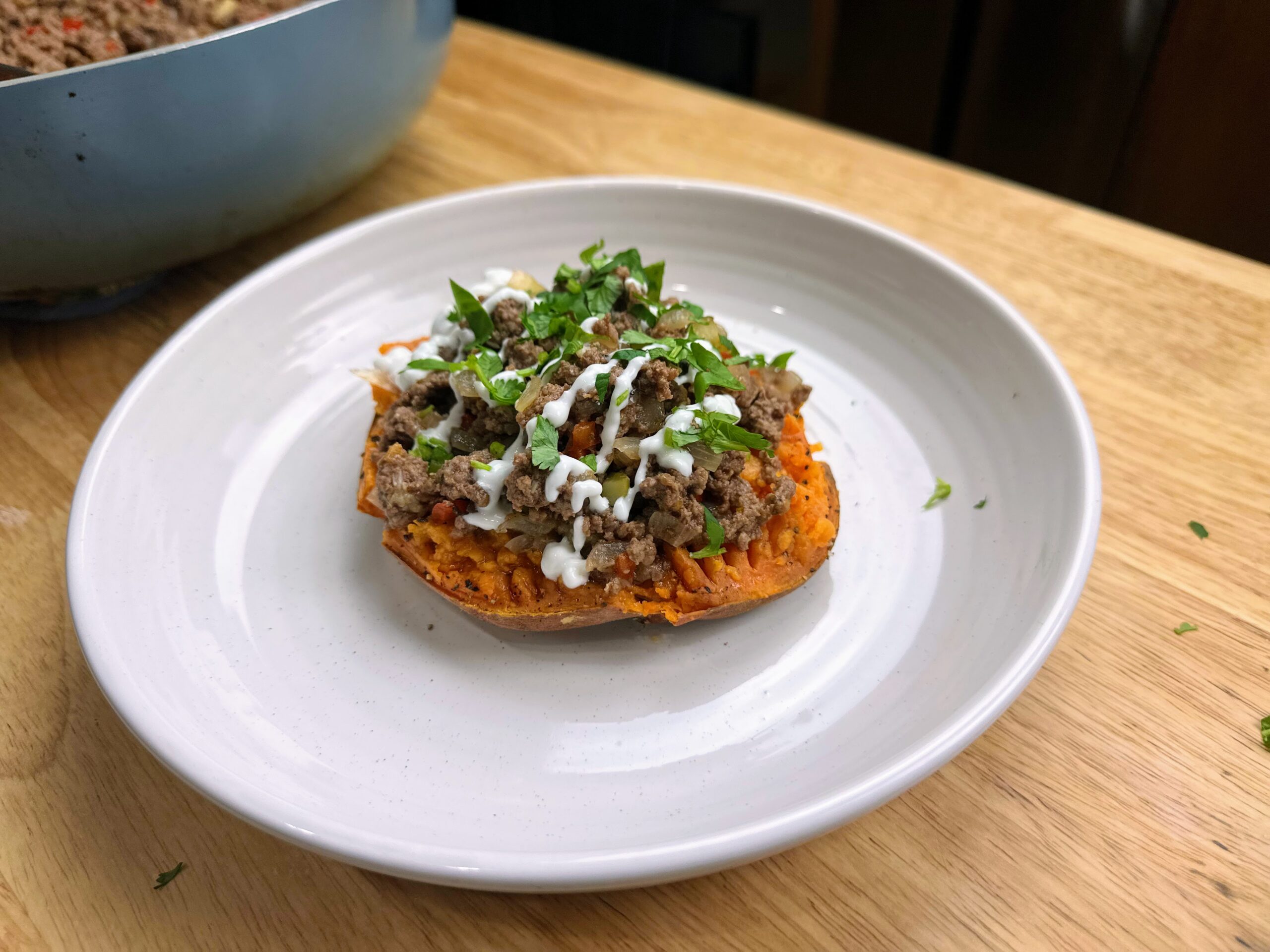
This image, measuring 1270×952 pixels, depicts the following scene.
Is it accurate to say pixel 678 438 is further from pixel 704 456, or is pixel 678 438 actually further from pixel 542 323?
pixel 542 323

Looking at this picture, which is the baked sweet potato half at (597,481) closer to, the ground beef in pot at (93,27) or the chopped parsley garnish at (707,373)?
the chopped parsley garnish at (707,373)

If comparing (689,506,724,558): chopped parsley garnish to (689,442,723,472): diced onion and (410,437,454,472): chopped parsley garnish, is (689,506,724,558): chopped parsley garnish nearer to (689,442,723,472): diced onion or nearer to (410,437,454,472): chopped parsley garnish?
(689,442,723,472): diced onion

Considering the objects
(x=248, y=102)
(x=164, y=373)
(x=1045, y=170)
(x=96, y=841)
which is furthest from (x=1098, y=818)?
(x=1045, y=170)

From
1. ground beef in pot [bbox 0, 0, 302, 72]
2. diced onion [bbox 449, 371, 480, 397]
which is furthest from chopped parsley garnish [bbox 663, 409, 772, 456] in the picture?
ground beef in pot [bbox 0, 0, 302, 72]

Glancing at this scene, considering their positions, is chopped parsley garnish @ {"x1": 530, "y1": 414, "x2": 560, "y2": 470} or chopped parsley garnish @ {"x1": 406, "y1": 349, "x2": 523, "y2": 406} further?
chopped parsley garnish @ {"x1": 406, "y1": 349, "x2": 523, "y2": 406}

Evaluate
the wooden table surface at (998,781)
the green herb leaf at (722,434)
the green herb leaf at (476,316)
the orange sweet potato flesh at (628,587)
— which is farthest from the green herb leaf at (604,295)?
the wooden table surface at (998,781)

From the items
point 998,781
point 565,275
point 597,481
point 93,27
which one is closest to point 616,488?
point 597,481

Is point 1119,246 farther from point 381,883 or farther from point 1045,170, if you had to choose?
point 381,883
